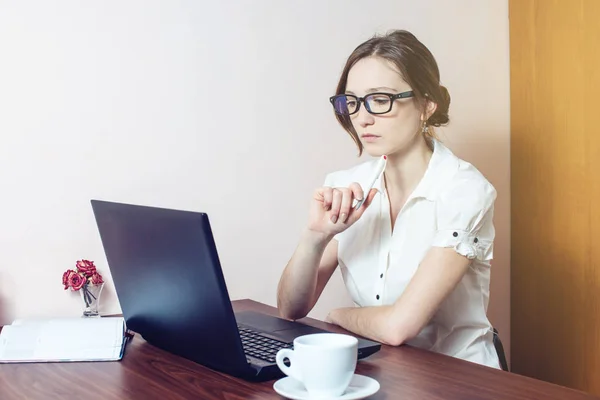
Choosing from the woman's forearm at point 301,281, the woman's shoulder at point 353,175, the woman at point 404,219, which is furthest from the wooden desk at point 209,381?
the woman's shoulder at point 353,175

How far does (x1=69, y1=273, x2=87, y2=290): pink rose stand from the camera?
1.63 m

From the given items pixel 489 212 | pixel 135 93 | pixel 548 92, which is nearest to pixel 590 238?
pixel 548 92

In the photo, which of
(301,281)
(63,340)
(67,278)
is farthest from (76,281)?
(301,281)

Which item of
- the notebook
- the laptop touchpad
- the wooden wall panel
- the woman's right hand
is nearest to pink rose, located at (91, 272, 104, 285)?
the notebook

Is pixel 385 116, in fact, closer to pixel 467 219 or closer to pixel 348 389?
pixel 467 219

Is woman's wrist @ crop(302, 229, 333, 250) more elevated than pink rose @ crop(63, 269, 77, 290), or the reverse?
woman's wrist @ crop(302, 229, 333, 250)

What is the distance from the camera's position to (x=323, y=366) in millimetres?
876

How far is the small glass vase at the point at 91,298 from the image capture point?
1.64 meters

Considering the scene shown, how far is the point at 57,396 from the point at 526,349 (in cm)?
181

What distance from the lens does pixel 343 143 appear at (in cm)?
210

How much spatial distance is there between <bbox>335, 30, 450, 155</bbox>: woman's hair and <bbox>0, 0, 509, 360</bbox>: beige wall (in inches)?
14.6

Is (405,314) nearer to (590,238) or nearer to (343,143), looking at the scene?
(343,143)

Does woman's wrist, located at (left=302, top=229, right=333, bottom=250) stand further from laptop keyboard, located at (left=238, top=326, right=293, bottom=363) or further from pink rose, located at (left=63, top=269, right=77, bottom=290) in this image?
pink rose, located at (left=63, top=269, right=77, bottom=290)

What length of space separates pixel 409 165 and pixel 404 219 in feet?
0.45
